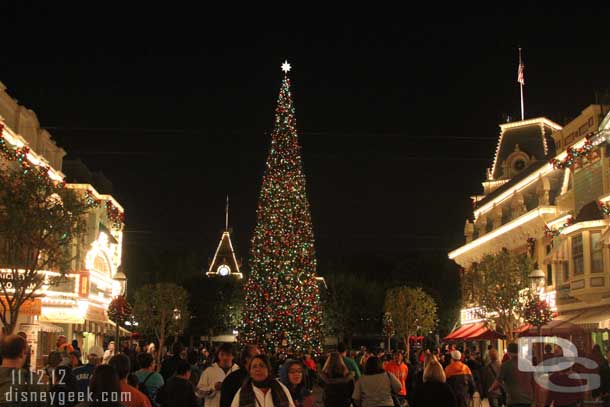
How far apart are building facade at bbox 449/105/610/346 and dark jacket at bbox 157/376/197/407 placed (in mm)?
22231

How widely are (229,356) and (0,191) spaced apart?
17.2 meters

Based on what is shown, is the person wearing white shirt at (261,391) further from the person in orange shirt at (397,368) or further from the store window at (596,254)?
the store window at (596,254)

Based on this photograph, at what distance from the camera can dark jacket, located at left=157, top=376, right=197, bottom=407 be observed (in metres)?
10.1

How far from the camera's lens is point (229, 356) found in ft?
41.9

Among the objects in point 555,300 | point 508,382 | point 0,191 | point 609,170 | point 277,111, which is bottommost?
point 508,382

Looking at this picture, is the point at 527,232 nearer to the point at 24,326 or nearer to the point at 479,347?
the point at 479,347

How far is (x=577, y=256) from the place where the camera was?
34.9 m

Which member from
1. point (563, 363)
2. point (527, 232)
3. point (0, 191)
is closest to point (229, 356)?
point (563, 363)

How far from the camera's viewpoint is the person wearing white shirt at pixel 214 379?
12383 millimetres

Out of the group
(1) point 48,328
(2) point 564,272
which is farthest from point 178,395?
(1) point 48,328

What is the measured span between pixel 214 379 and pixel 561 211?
31241mm

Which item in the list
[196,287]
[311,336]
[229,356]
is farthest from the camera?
[196,287]

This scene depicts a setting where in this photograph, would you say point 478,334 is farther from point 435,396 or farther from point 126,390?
point 126,390

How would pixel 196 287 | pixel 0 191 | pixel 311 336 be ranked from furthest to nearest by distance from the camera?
pixel 196 287
pixel 311 336
pixel 0 191
